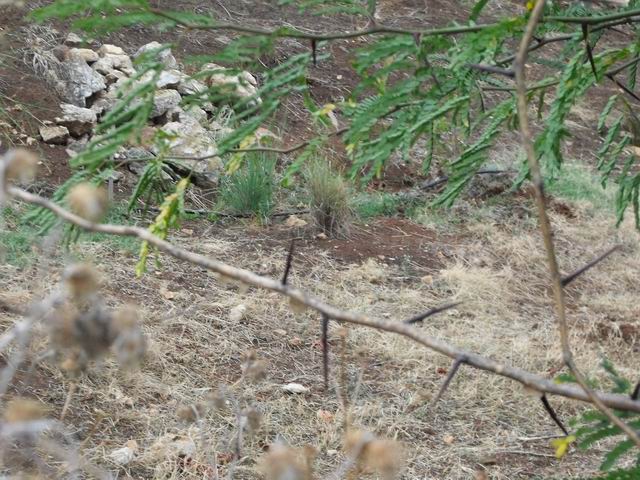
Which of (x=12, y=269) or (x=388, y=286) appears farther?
(x=388, y=286)

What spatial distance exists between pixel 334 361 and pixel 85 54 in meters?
4.05

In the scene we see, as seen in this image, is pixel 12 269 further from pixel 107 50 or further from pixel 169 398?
pixel 107 50

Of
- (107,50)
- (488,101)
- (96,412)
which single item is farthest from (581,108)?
(96,412)

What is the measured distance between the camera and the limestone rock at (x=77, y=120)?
21.2 feet


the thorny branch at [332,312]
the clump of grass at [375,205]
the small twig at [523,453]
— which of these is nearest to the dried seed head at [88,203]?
the thorny branch at [332,312]

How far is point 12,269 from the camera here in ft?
14.3

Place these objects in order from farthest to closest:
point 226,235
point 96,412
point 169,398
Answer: point 226,235, point 169,398, point 96,412

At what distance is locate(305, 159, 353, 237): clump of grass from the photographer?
6125 millimetres

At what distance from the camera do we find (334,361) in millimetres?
4332

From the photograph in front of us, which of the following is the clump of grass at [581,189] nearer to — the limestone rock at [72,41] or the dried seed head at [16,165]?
the limestone rock at [72,41]

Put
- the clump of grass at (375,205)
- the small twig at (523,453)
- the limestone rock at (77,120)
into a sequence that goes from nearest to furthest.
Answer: the small twig at (523,453)
the limestone rock at (77,120)
the clump of grass at (375,205)

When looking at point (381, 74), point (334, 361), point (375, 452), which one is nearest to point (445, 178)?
point (334, 361)

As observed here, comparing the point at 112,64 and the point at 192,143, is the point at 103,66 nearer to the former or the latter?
the point at 112,64

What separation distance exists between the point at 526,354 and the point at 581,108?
6.59 meters
